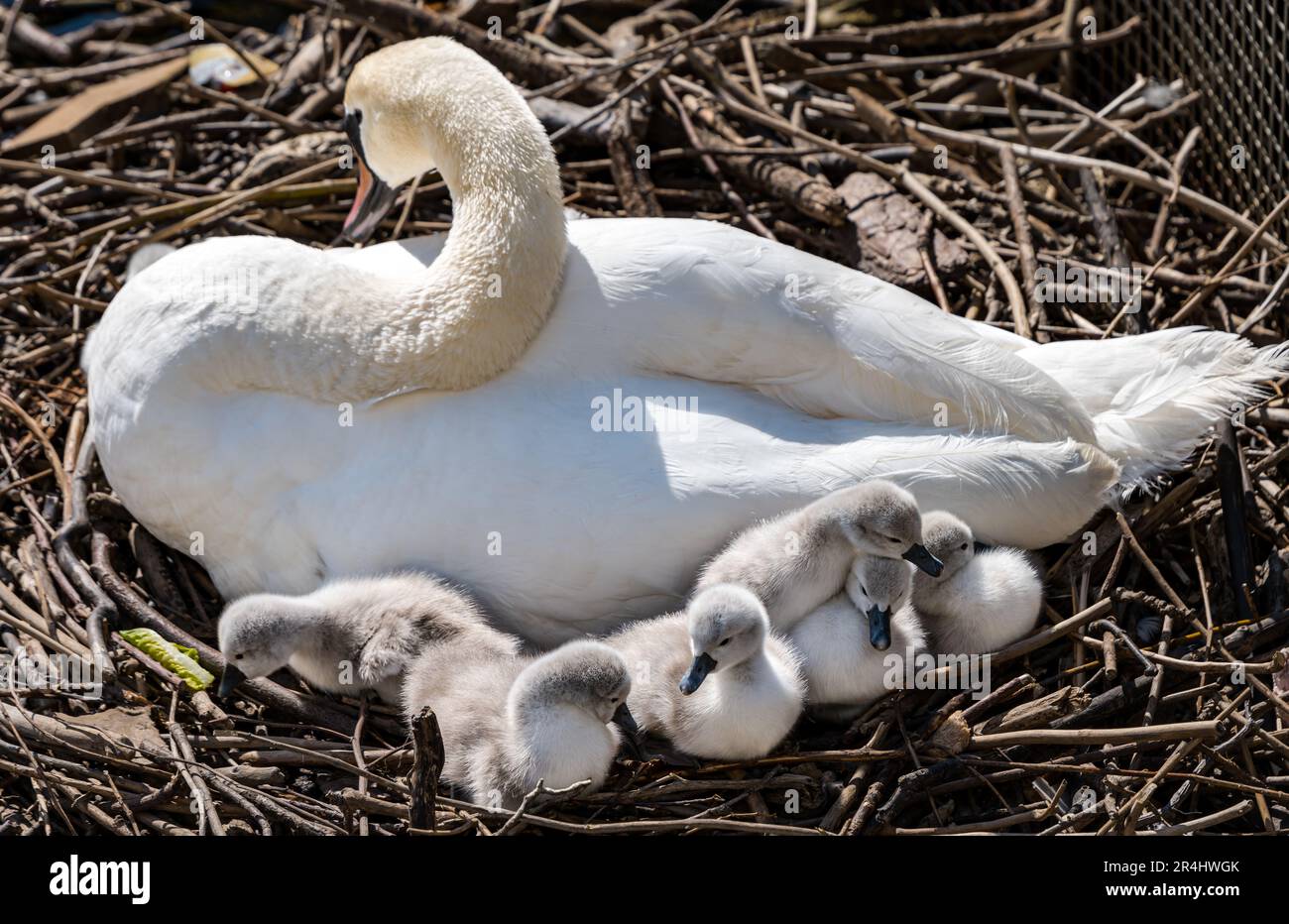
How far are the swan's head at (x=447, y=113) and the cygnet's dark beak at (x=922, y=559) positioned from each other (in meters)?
1.55

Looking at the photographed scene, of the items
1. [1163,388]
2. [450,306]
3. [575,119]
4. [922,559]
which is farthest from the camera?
[575,119]

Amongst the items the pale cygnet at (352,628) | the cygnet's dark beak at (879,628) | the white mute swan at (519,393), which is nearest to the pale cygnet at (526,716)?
the pale cygnet at (352,628)

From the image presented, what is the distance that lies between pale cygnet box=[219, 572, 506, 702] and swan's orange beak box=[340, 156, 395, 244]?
1421 mm

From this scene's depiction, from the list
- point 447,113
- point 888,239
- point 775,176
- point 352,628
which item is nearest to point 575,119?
point 775,176

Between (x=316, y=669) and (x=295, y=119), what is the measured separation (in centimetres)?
312

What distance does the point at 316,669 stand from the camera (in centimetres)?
440

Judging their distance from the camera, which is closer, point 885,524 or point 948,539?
point 885,524

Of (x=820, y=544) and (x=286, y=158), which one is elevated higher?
(x=286, y=158)

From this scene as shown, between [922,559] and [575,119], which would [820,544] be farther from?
[575,119]

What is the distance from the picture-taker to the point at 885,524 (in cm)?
409

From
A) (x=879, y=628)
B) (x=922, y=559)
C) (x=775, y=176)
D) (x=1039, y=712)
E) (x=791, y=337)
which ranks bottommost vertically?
(x=1039, y=712)

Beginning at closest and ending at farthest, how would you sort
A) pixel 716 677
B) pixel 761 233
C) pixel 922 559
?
1. pixel 716 677
2. pixel 922 559
3. pixel 761 233

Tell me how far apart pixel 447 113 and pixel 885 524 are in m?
1.81

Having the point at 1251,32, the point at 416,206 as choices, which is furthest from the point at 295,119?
the point at 1251,32
